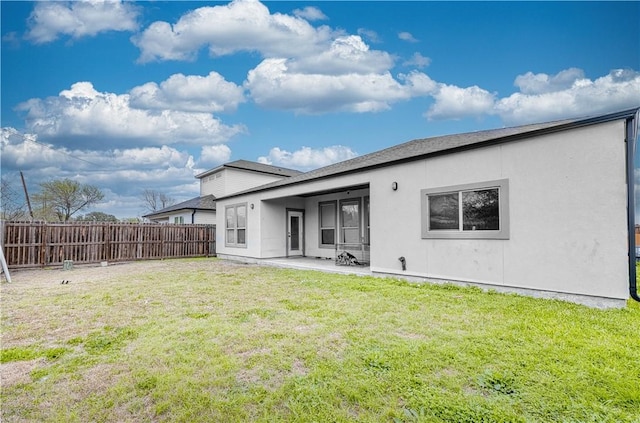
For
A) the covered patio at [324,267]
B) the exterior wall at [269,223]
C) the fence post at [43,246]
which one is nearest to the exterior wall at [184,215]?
the exterior wall at [269,223]

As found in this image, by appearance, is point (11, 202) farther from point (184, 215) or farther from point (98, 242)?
point (98, 242)

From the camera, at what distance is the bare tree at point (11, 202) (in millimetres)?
20062

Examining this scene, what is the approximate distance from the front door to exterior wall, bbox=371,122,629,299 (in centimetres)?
681

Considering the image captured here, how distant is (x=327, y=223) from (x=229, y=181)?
1103cm

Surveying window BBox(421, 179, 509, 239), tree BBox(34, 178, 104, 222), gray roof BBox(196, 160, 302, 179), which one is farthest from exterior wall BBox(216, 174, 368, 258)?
tree BBox(34, 178, 104, 222)

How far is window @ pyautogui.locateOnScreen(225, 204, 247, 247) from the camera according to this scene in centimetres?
1329

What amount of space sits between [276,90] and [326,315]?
561 inches

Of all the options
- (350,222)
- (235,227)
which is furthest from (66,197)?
(350,222)

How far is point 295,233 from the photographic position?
13.2 metres

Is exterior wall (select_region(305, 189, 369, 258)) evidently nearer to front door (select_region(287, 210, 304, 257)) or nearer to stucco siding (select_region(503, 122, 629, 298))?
front door (select_region(287, 210, 304, 257))

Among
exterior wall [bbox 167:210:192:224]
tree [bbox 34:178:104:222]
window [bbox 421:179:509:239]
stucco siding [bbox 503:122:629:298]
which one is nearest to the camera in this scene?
stucco siding [bbox 503:122:629:298]

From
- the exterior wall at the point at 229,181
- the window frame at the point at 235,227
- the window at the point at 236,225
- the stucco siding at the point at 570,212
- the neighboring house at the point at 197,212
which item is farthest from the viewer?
the exterior wall at the point at 229,181

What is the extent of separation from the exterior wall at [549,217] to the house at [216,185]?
16.2 metres

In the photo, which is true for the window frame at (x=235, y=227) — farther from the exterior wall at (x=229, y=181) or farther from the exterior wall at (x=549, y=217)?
the exterior wall at (x=549, y=217)
